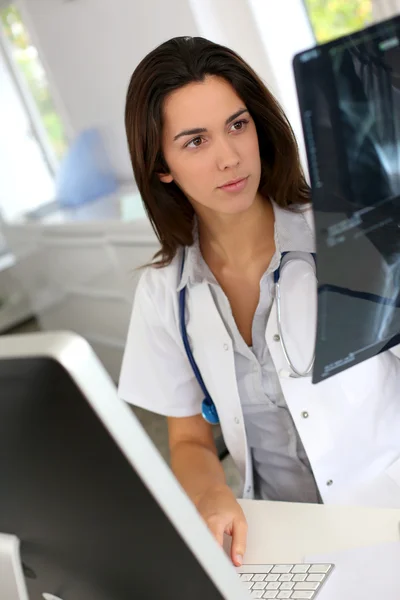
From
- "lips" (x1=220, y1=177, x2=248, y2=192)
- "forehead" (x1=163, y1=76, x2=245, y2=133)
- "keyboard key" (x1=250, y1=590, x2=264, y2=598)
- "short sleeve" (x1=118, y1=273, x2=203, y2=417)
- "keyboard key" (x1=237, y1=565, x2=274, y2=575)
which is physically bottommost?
"keyboard key" (x1=237, y1=565, x2=274, y2=575)

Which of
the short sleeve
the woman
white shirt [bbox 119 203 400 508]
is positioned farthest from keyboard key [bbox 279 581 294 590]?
the short sleeve

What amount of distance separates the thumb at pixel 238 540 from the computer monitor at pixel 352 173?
1.25ft

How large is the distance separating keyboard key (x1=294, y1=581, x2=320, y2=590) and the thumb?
114mm

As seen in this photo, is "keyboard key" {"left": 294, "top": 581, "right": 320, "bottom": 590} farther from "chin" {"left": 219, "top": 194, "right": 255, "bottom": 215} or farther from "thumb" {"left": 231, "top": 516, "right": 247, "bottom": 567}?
"chin" {"left": 219, "top": 194, "right": 255, "bottom": 215}

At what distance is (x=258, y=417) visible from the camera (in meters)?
1.27

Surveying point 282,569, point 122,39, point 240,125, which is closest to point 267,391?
point 282,569

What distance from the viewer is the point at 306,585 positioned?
2.94 ft

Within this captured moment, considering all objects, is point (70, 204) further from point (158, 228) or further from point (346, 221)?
point (346, 221)

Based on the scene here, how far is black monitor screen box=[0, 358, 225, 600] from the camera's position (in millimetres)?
526

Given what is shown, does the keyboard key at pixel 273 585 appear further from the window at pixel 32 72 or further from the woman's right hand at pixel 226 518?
the window at pixel 32 72

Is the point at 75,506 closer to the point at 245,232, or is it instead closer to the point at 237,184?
the point at 237,184

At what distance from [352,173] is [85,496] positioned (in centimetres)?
38

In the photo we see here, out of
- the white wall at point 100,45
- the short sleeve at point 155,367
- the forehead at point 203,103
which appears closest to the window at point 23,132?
the white wall at point 100,45

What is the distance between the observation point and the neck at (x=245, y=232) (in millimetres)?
1240
